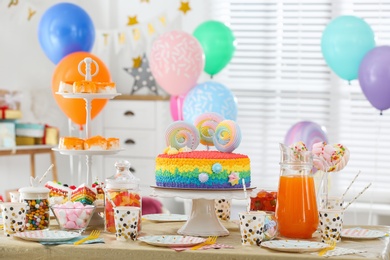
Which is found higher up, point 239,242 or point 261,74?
point 261,74

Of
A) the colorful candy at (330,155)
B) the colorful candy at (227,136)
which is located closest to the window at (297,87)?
the colorful candy at (330,155)

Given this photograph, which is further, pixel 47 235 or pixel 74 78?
pixel 74 78

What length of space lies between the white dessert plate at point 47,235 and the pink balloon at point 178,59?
226cm

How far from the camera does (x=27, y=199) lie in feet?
7.07

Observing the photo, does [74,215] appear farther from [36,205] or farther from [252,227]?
[252,227]

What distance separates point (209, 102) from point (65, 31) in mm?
839

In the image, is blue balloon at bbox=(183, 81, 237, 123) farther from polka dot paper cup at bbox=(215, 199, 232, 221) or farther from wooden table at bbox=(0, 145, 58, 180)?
polka dot paper cup at bbox=(215, 199, 232, 221)

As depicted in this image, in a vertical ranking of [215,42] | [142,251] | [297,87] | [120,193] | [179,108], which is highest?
[215,42]

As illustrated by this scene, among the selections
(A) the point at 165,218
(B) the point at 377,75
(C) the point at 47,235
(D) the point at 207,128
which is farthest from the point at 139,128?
(C) the point at 47,235

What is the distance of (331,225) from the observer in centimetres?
205

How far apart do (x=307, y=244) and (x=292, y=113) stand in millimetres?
3186

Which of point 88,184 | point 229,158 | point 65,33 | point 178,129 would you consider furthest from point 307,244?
point 65,33

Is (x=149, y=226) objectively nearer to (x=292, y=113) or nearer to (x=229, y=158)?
(x=229, y=158)

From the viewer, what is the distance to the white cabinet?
5223mm
